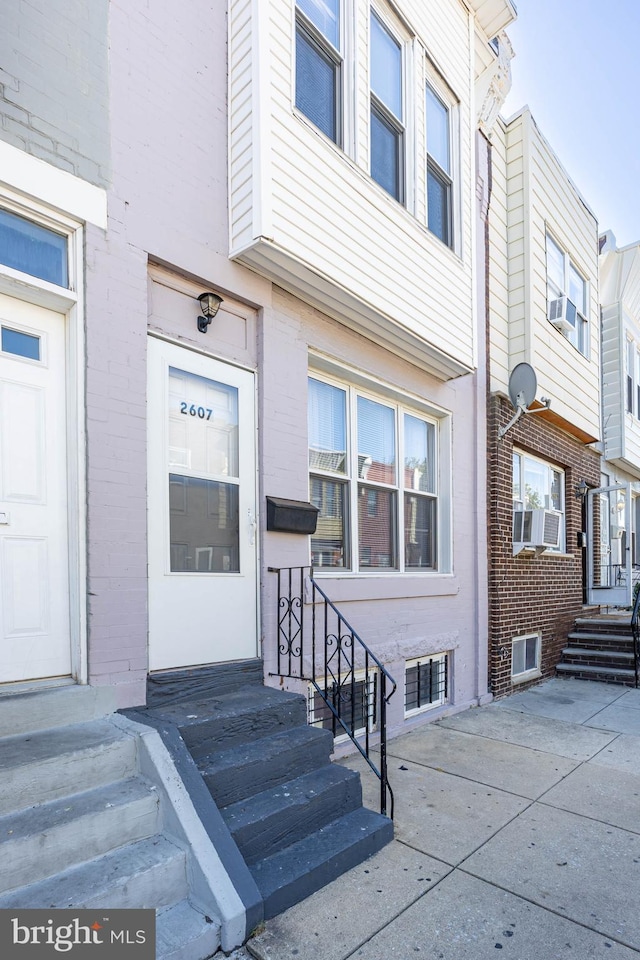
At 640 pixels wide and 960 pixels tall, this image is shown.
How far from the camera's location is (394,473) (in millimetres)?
5723

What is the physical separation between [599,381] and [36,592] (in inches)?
347

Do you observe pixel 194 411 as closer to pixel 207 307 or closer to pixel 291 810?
pixel 207 307

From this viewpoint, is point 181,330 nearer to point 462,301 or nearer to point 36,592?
point 36,592

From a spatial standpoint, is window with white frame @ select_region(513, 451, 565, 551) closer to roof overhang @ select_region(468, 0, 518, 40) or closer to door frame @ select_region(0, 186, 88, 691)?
roof overhang @ select_region(468, 0, 518, 40)

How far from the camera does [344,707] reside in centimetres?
502

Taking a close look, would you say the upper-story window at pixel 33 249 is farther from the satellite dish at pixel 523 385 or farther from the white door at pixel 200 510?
the satellite dish at pixel 523 385

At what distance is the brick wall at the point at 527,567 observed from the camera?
6793 mm

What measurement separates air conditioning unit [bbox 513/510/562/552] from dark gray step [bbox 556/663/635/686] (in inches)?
73.4

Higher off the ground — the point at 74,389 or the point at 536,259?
the point at 536,259

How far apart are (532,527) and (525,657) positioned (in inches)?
66.3

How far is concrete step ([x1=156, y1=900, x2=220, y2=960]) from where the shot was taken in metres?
2.22

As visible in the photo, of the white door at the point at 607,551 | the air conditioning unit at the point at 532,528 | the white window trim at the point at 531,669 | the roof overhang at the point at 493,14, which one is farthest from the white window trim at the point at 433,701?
the roof overhang at the point at 493,14

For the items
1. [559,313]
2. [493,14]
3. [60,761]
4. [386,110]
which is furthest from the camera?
[559,313]

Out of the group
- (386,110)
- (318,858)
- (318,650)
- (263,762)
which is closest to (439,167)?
(386,110)
